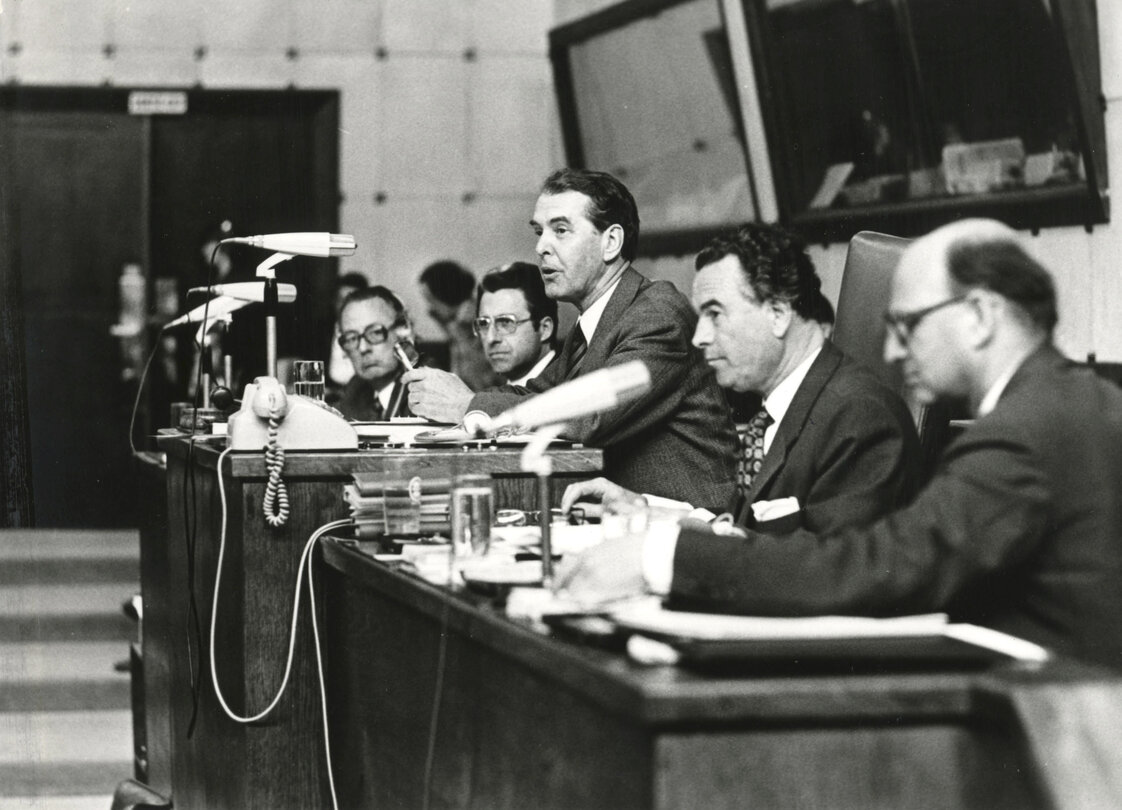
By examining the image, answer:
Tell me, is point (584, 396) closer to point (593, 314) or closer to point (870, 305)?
point (870, 305)

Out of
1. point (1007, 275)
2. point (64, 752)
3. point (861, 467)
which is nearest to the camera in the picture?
point (1007, 275)

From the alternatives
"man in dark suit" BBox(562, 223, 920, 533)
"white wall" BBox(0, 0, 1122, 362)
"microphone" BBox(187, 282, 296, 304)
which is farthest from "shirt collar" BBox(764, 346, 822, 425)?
"white wall" BBox(0, 0, 1122, 362)

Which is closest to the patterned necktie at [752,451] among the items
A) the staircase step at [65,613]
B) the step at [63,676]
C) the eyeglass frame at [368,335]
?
the eyeglass frame at [368,335]

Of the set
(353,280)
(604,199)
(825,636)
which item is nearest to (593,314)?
(604,199)

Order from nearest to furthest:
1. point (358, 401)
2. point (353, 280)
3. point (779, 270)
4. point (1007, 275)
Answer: point (1007, 275) < point (779, 270) < point (358, 401) < point (353, 280)

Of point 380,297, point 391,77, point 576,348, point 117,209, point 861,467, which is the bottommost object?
point 861,467

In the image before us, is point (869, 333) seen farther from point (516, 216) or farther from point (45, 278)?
point (45, 278)

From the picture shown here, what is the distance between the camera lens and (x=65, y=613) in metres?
6.72

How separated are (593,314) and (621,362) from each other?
37 cm

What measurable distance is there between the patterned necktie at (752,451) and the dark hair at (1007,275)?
3.31 ft

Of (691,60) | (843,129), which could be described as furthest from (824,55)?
(691,60)

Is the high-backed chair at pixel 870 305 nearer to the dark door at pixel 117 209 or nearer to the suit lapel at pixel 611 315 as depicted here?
the suit lapel at pixel 611 315

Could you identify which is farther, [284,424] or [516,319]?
[516,319]

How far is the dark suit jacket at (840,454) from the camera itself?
2.67m
